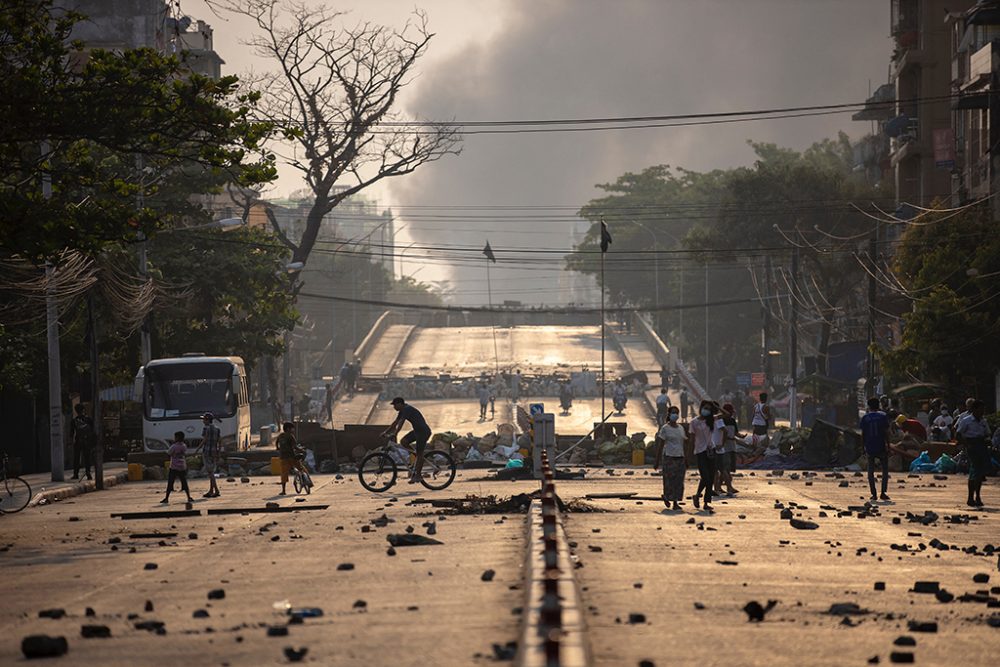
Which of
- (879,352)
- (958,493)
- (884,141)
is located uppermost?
(884,141)

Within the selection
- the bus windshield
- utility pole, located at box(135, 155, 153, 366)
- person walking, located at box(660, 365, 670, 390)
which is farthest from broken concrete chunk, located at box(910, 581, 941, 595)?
person walking, located at box(660, 365, 670, 390)

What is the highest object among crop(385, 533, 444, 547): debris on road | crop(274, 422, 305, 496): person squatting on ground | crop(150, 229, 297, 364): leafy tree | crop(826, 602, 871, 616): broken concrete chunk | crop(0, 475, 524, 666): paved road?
crop(150, 229, 297, 364): leafy tree

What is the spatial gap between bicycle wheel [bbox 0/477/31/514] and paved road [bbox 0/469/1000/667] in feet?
9.87

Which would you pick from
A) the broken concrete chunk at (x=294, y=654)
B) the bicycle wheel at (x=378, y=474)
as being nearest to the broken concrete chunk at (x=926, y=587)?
the broken concrete chunk at (x=294, y=654)

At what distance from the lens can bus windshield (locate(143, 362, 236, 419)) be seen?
45.4 m

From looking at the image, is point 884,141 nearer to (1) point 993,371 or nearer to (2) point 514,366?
(2) point 514,366

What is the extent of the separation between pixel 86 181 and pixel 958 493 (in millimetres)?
16600

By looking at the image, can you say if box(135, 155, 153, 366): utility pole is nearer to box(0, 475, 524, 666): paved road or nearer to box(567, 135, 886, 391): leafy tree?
box(0, 475, 524, 666): paved road

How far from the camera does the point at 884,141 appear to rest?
10881 centimetres

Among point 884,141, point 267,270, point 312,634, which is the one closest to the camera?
point 312,634

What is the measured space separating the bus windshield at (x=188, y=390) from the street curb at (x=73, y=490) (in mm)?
4394

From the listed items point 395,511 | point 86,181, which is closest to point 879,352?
point 395,511

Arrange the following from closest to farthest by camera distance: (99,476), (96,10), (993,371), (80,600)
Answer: (80,600)
(99,476)
(993,371)
(96,10)

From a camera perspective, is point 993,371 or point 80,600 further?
point 993,371
